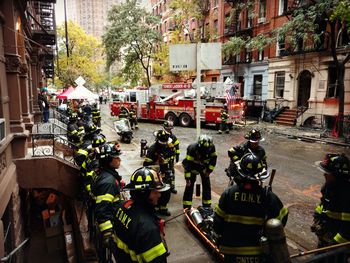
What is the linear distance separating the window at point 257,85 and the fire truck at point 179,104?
827cm

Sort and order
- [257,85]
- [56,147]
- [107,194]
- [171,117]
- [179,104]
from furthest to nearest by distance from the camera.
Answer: [257,85] → [171,117] → [179,104] → [56,147] → [107,194]

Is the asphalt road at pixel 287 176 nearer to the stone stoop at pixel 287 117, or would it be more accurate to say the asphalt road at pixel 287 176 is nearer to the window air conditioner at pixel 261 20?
the stone stoop at pixel 287 117

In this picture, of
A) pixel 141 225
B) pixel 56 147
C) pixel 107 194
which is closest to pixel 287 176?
pixel 107 194

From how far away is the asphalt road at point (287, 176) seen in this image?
5.34 metres

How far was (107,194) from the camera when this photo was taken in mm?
3740

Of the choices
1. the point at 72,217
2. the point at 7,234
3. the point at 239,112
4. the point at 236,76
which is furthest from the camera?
the point at 236,76

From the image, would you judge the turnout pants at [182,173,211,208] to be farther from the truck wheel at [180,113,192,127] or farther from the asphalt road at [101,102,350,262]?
the truck wheel at [180,113,192,127]

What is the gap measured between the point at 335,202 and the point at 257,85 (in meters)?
24.9

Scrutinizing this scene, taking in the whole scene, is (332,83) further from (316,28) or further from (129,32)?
(129,32)

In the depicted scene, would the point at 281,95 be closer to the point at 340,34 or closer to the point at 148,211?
the point at 340,34

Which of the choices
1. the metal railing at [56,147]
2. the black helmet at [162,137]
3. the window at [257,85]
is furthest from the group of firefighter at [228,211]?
the window at [257,85]

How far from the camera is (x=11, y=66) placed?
20.9ft

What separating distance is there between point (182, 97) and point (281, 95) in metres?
8.97

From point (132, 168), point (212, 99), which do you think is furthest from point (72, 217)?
point (212, 99)
